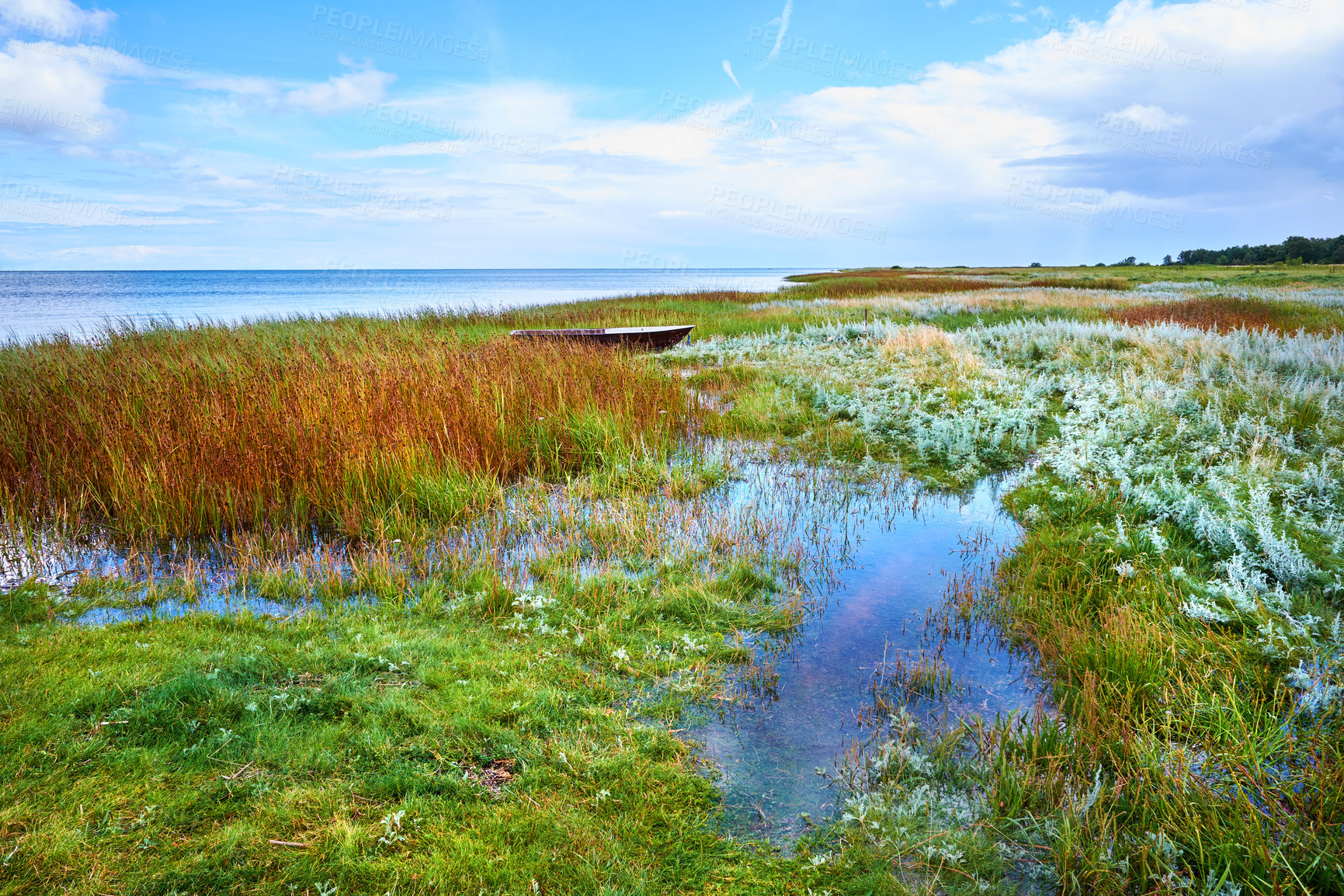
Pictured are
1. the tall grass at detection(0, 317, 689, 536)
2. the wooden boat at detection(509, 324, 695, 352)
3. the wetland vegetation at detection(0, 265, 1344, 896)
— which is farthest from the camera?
the wooden boat at detection(509, 324, 695, 352)

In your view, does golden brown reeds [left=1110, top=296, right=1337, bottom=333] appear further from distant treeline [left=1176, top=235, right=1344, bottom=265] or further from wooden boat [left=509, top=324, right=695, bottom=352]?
distant treeline [left=1176, top=235, right=1344, bottom=265]

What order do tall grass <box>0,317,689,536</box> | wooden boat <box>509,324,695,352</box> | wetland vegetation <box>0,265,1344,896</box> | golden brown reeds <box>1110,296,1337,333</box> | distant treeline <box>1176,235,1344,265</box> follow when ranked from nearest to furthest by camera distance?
1. wetland vegetation <box>0,265,1344,896</box>
2. tall grass <box>0,317,689,536</box>
3. wooden boat <box>509,324,695,352</box>
4. golden brown reeds <box>1110,296,1337,333</box>
5. distant treeline <box>1176,235,1344,265</box>

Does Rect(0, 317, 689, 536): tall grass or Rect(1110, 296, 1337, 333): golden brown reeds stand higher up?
Rect(1110, 296, 1337, 333): golden brown reeds

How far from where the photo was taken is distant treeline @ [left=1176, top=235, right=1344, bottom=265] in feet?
199

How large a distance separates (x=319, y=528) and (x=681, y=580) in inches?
151

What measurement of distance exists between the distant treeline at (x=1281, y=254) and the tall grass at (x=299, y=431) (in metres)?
75.8

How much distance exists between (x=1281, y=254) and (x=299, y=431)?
9248 cm

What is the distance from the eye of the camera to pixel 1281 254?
6731 cm

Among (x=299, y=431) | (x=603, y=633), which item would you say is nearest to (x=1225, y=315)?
(x=603, y=633)

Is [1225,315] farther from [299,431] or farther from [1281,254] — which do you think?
[1281,254]

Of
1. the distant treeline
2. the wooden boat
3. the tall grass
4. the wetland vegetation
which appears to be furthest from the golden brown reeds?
the distant treeline

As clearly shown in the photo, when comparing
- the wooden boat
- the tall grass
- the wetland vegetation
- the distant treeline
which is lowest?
the wetland vegetation

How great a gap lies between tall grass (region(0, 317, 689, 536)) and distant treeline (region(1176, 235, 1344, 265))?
7582 centimetres

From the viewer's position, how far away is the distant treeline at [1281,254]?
6078 cm
